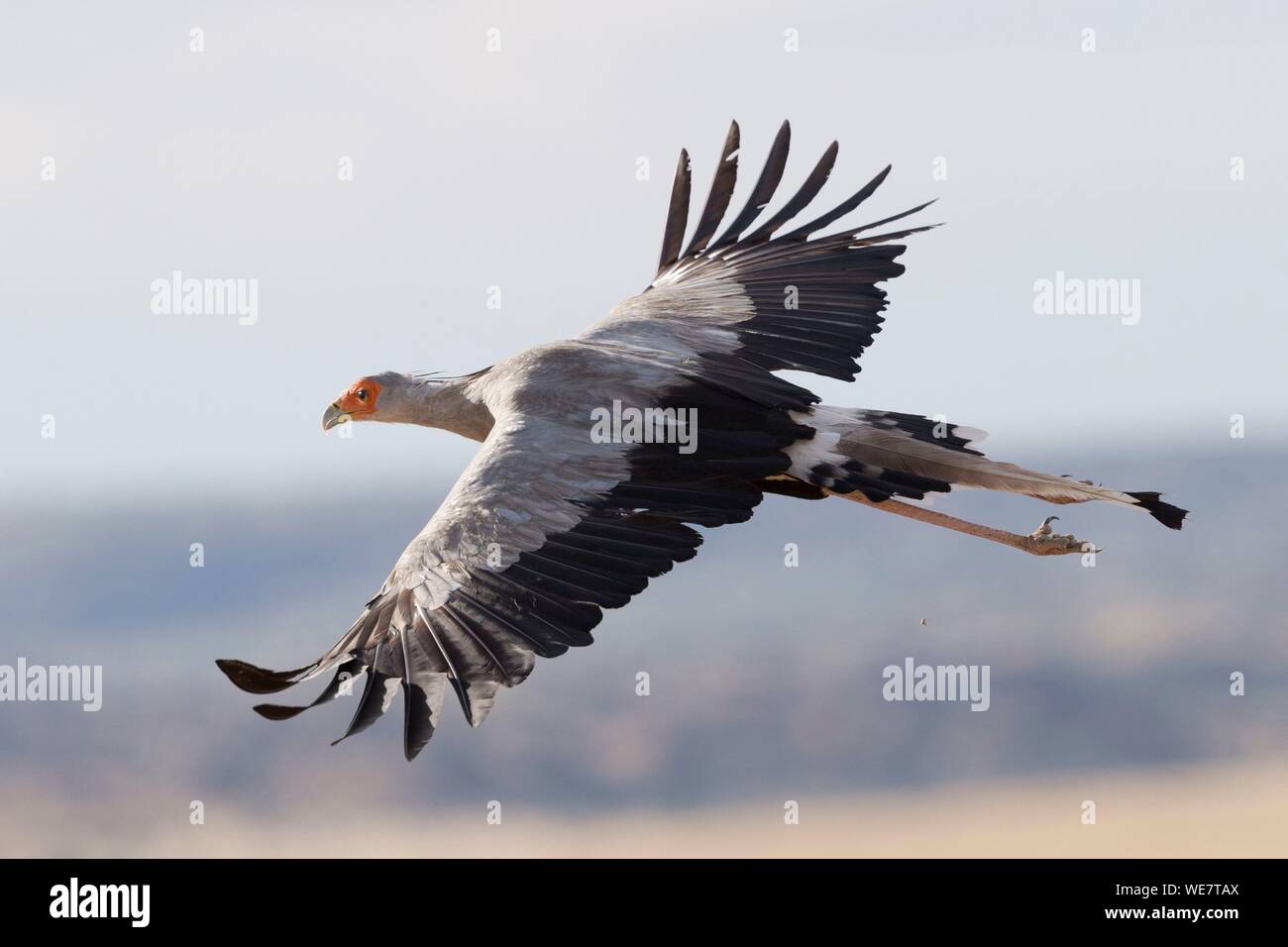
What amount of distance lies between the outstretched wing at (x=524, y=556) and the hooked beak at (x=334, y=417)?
2.62 meters

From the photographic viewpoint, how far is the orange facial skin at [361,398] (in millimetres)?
12547

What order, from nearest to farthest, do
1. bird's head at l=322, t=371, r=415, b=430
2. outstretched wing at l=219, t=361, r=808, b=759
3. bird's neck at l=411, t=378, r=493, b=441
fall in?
1. outstretched wing at l=219, t=361, r=808, b=759
2. bird's neck at l=411, t=378, r=493, b=441
3. bird's head at l=322, t=371, r=415, b=430

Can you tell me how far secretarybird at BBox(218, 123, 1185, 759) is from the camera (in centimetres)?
902

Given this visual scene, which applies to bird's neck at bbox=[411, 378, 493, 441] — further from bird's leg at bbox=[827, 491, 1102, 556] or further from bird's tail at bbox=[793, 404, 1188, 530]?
bird's leg at bbox=[827, 491, 1102, 556]

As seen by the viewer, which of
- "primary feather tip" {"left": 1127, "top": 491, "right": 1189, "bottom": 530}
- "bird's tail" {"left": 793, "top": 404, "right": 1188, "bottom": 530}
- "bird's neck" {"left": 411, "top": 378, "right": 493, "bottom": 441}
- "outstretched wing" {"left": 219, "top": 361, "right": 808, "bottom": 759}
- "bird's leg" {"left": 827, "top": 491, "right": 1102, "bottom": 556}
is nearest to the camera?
"outstretched wing" {"left": 219, "top": 361, "right": 808, "bottom": 759}

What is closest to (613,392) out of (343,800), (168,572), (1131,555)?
(343,800)

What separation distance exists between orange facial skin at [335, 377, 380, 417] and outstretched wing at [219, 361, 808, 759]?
2.30 m

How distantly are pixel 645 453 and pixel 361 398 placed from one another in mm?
3236

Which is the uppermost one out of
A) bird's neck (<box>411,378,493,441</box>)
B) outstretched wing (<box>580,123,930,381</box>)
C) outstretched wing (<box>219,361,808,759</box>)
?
outstretched wing (<box>580,123,930,381</box>)

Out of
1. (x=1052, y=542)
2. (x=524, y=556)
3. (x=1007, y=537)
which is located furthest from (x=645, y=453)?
(x=1052, y=542)

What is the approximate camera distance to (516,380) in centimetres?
1086

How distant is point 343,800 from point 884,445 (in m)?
38.7

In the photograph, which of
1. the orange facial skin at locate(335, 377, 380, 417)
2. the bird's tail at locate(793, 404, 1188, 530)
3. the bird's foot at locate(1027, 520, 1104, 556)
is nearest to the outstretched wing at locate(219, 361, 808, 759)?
the bird's tail at locate(793, 404, 1188, 530)

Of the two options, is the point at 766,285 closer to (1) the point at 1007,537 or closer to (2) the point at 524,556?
(1) the point at 1007,537
